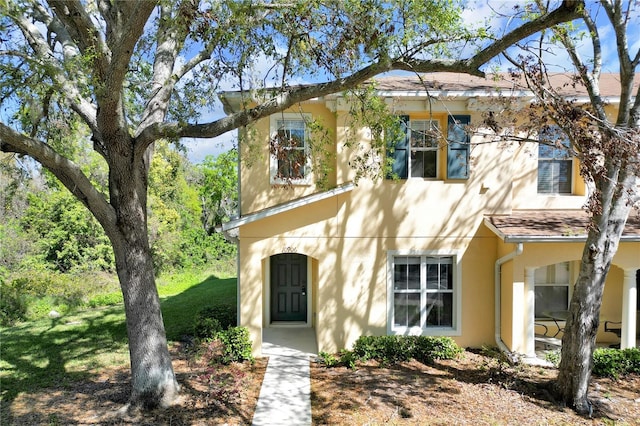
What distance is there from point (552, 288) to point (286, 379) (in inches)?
303

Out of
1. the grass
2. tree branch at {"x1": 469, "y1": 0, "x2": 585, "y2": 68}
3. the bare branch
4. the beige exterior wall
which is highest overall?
the bare branch

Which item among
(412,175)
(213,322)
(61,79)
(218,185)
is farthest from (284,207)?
(218,185)

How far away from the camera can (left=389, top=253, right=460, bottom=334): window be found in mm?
9250

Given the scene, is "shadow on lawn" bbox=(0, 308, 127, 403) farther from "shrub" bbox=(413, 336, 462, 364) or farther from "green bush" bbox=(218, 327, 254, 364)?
"shrub" bbox=(413, 336, 462, 364)

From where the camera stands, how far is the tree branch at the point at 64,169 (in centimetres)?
540

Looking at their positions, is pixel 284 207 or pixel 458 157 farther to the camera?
pixel 458 157

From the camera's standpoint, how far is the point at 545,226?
27.7 feet

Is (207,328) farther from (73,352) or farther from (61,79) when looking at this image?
(61,79)

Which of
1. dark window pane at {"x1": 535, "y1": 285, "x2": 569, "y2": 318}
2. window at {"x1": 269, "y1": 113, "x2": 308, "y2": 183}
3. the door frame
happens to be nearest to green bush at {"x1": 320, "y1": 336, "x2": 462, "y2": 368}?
the door frame

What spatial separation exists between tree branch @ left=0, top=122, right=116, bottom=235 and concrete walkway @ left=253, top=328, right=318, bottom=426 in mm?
4080

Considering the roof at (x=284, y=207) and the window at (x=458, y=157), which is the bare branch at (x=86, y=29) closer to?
the roof at (x=284, y=207)

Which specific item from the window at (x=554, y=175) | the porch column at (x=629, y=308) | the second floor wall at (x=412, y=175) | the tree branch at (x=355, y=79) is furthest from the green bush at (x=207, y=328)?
the porch column at (x=629, y=308)

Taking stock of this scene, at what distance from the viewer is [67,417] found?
6.10 m

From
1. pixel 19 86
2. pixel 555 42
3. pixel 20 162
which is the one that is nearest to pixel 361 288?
pixel 555 42
